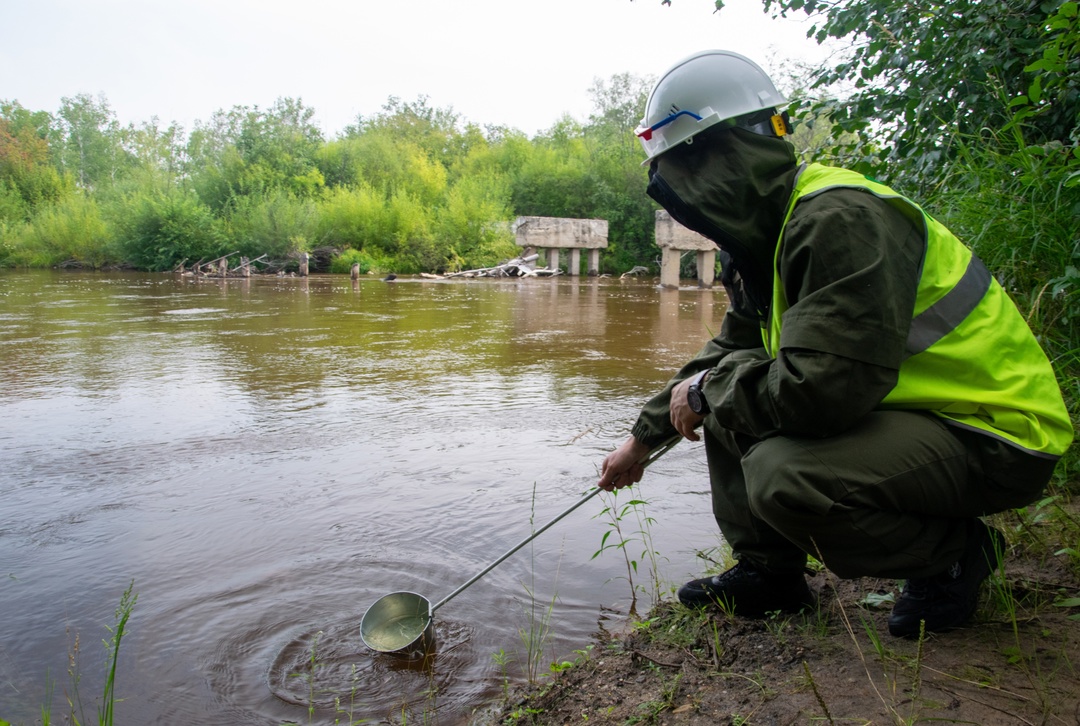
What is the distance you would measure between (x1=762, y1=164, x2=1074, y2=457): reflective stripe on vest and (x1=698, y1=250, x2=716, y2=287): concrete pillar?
77.4 feet

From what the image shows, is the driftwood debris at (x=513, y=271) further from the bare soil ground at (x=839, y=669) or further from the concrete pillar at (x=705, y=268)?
the bare soil ground at (x=839, y=669)

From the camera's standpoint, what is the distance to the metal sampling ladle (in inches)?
101

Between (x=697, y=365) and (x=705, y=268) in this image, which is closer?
(x=697, y=365)

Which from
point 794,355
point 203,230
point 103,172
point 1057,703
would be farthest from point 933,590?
point 103,172

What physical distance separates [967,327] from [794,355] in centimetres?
43

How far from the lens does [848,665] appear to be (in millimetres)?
2016

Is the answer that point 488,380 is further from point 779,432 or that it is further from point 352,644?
point 779,432

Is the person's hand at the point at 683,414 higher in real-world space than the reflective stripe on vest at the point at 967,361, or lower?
lower

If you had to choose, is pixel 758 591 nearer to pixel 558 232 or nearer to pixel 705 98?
pixel 705 98

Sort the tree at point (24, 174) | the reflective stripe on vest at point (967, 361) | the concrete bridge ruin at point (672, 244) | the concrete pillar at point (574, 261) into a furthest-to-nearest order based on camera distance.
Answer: the tree at point (24, 174)
the concrete pillar at point (574, 261)
the concrete bridge ruin at point (672, 244)
the reflective stripe on vest at point (967, 361)

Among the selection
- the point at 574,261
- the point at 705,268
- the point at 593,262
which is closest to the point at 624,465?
the point at 705,268

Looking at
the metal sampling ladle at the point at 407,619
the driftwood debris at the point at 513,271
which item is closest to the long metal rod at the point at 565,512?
the metal sampling ladle at the point at 407,619

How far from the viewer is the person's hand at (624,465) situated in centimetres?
260

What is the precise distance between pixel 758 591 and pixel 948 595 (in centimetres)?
55
